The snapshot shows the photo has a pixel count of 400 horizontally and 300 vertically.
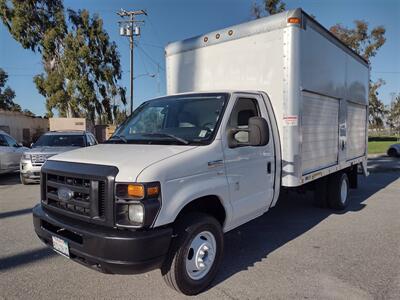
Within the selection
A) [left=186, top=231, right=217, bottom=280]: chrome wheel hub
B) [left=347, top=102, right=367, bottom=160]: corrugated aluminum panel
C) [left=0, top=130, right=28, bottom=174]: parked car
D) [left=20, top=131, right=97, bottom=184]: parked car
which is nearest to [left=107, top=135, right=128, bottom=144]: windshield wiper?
[left=186, top=231, right=217, bottom=280]: chrome wheel hub

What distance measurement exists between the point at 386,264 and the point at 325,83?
9.64 ft

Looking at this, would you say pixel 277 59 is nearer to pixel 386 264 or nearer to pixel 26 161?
pixel 386 264

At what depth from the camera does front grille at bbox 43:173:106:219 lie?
3.00 meters

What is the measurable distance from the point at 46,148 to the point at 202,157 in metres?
8.67

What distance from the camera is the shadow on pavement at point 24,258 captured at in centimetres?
424

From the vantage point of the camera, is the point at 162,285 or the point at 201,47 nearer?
the point at 162,285

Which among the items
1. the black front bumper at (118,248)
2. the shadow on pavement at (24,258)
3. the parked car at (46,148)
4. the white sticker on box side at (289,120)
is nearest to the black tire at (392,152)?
the parked car at (46,148)

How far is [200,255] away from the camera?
353 cm

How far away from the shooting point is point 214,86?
5.40 m

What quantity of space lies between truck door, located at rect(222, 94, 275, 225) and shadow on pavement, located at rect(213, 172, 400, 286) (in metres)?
0.60

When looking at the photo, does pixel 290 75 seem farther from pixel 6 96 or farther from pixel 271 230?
pixel 6 96

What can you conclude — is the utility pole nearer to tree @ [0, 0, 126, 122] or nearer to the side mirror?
tree @ [0, 0, 126, 122]

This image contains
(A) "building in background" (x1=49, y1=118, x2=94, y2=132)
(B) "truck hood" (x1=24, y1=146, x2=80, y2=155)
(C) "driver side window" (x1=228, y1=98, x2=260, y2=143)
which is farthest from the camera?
(A) "building in background" (x1=49, y1=118, x2=94, y2=132)

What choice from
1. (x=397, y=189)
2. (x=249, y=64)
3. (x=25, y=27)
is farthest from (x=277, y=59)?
(x=25, y=27)
